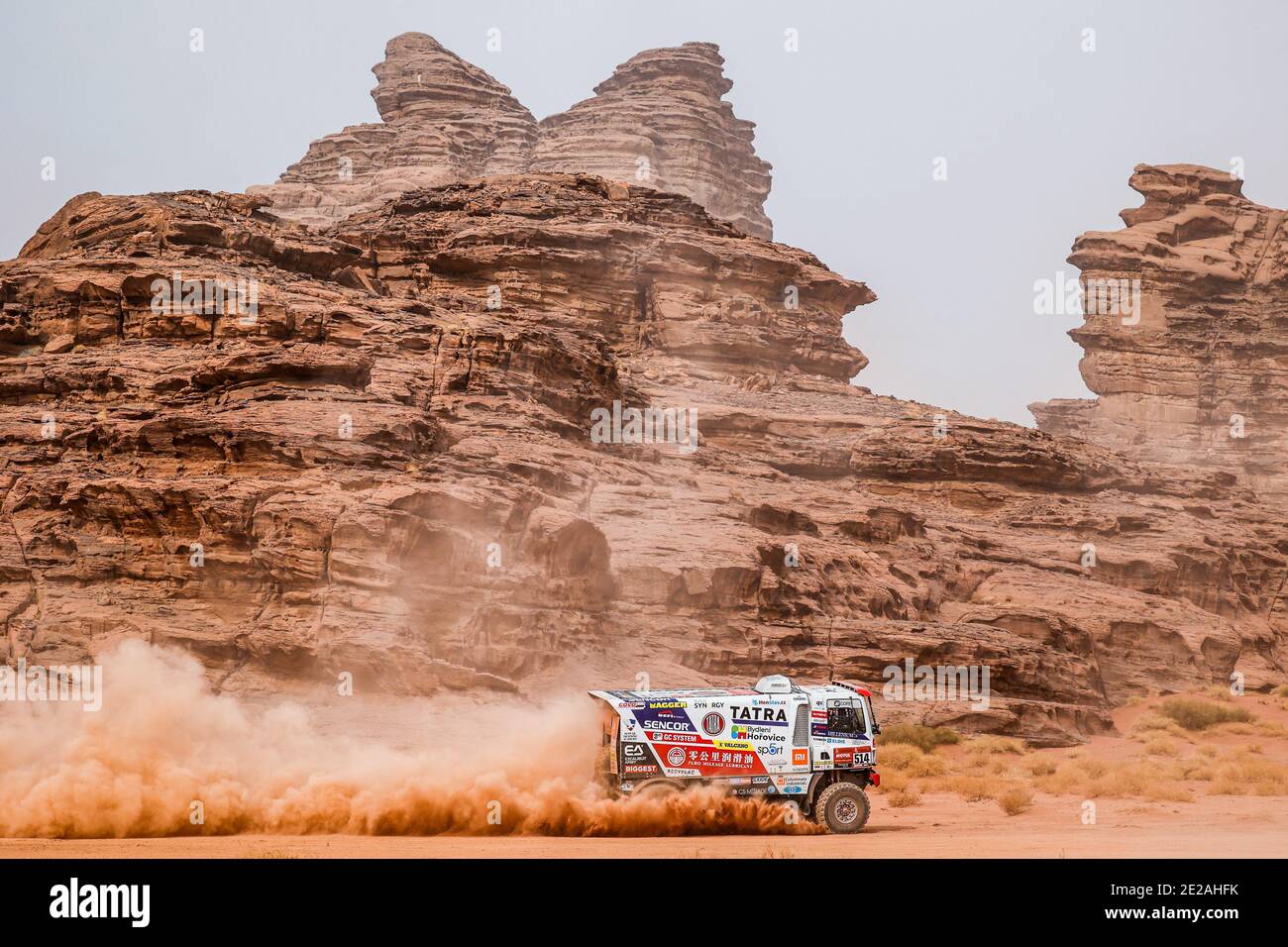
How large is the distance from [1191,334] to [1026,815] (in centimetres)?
7696

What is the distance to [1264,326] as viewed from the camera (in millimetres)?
95938

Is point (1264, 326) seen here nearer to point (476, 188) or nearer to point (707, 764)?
A: point (476, 188)

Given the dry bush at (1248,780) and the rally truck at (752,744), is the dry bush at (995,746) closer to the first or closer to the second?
the dry bush at (1248,780)

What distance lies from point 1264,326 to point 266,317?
76.5 meters

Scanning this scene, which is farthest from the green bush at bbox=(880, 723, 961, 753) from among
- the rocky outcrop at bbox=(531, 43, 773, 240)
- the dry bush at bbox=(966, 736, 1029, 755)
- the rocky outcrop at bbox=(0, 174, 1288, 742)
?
the rocky outcrop at bbox=(531, 43, 773, 240)

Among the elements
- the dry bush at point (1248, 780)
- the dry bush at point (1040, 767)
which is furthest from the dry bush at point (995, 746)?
the dry bush at point (1248, 780)

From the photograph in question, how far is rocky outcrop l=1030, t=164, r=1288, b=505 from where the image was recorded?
312ft

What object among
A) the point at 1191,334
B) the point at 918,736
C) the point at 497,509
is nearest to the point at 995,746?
the point at 918,736

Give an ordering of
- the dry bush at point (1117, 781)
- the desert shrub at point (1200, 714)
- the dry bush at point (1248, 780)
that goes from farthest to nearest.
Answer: the desert shrub at point (1200, 714) < the dry bush at point (1248, 780) < the dry bush at point (1117, 781)

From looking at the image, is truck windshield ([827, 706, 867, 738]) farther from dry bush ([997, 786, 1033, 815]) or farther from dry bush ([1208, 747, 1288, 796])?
dry bush ([1208, 747, 1288, 796])

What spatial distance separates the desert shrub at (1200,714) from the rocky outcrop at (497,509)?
2.38 metres

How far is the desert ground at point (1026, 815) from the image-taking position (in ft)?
65.3

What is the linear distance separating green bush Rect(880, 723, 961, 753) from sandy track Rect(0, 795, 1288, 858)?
36.4 feet
